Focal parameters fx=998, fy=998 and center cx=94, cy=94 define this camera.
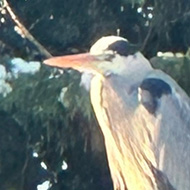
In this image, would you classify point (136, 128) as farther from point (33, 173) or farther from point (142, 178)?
point (33, 173)

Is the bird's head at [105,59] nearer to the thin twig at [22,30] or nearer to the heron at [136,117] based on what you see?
the heron at [136,117]

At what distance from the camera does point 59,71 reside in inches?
131

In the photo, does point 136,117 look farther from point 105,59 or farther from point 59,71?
point 59,71

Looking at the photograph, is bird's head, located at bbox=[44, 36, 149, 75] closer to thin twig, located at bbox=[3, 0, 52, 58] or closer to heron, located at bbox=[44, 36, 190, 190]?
heron, located at bbox=[44, 36, 190, 190]

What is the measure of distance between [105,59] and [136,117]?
0.14m

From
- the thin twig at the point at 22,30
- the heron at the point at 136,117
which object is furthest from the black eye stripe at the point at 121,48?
the thin twig at the point at 22,30

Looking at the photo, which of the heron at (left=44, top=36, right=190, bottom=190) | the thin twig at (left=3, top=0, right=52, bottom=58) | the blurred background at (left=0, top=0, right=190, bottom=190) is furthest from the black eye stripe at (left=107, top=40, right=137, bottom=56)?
the thin twig at (left=3, top=0, right=52, bottom=58)

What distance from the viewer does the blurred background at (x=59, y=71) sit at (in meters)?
3.34

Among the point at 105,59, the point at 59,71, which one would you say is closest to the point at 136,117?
the point at 105,59

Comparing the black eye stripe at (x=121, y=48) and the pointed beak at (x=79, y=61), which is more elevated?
the pointed beak at (x=79, y=61)

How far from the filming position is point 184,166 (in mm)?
2068

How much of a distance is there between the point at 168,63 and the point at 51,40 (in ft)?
1.80

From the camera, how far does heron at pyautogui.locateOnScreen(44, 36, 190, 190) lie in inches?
79.7

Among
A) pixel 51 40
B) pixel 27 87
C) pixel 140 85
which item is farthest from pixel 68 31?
pixel 140 85
